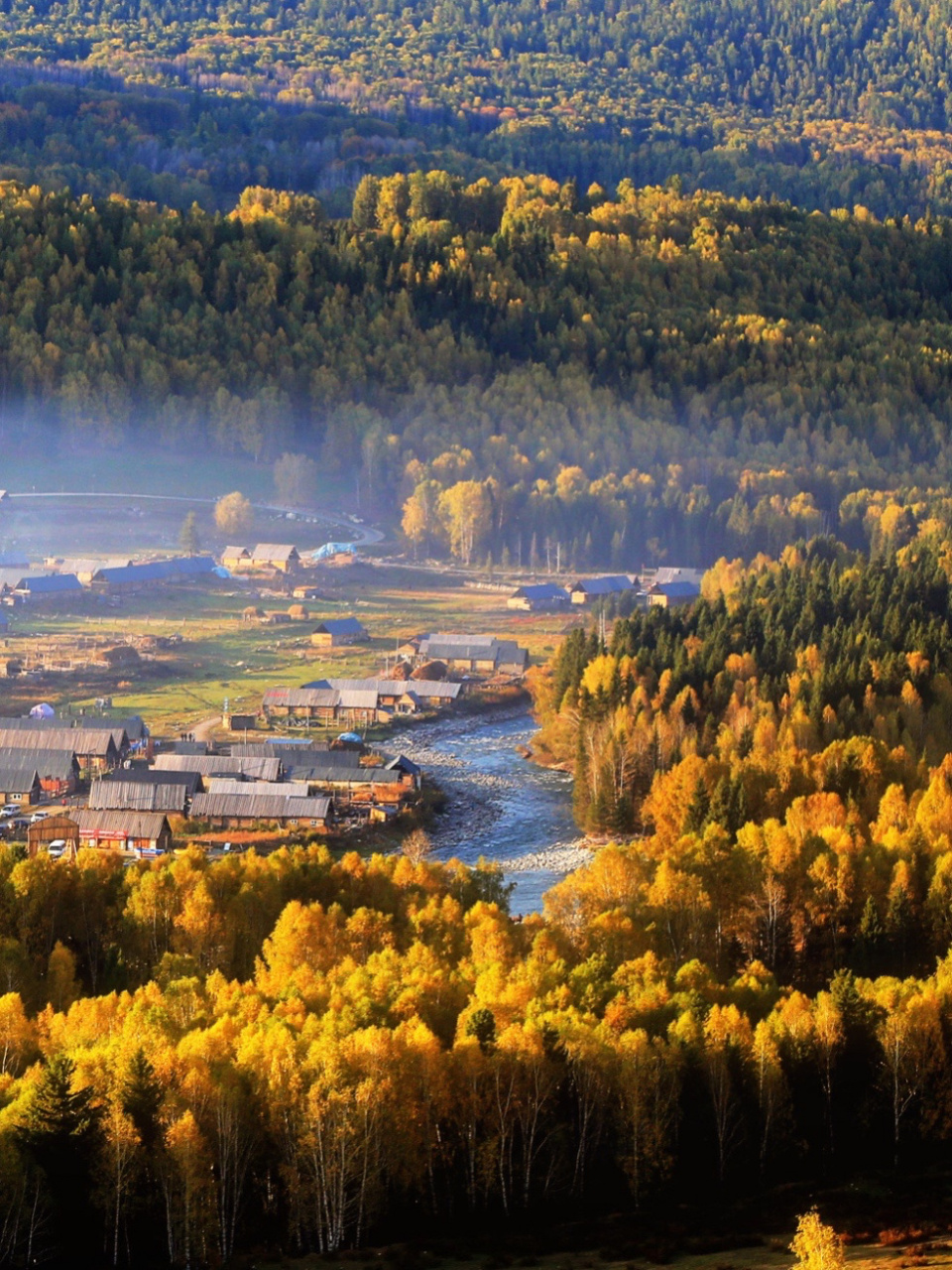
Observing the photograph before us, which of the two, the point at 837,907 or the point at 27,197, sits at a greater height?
the point at 27,197

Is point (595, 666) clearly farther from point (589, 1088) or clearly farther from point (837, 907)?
point (589, 1088)

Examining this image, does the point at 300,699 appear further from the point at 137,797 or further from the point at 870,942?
the point at 870,942

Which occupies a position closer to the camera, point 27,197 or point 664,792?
point 664,792

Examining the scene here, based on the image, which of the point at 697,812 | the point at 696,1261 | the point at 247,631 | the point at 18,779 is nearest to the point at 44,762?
the point at 18,779

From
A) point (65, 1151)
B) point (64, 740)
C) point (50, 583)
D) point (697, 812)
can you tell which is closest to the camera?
point (65, 1151)

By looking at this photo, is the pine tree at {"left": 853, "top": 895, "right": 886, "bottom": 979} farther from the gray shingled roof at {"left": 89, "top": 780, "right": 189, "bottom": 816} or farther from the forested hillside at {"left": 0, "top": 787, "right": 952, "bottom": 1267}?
the gray shingled roof at {"left": 89, "top": 780, "right": 189, "bottom": 816}

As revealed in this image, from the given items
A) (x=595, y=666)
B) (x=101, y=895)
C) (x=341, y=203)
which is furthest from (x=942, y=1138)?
(x=341, y=203)
